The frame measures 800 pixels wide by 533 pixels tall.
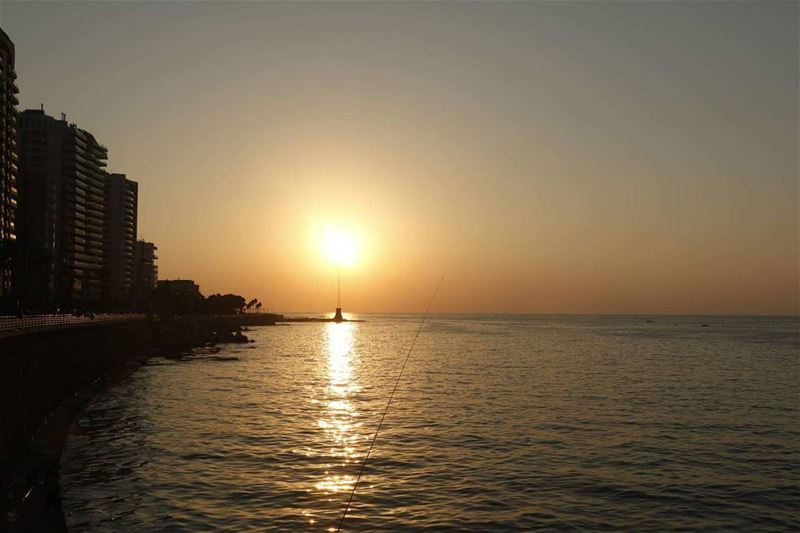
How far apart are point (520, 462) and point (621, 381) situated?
117 ft

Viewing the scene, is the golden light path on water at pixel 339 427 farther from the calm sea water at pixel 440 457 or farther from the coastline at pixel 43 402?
the coastline at pixel 43 402

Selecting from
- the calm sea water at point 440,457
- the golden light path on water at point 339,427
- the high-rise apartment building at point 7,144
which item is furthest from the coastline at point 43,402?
the high-rise apartment building at point 7,144

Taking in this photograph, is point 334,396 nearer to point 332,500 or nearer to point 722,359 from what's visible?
point 332,500

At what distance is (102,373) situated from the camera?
2281 inches

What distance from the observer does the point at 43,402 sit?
34.6 m

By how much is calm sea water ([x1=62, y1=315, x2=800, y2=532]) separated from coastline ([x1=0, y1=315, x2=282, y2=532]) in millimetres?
864

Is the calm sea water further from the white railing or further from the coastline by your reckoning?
the white railing

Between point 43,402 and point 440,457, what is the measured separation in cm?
2038

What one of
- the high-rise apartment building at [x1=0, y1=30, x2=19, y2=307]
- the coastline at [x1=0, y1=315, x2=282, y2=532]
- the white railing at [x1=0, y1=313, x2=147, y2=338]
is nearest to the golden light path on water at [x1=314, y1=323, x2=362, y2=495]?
the coastline at [x1=0, y1=315, x2=282, y2=532]

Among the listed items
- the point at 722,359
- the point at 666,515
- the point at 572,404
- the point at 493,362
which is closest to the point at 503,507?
the point at 666,515

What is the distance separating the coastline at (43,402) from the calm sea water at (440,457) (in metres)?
0.86

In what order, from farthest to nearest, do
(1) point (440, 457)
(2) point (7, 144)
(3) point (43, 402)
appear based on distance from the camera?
(2) point (7, 144) → (3) point (43, 402) → (1) point (440, 457)

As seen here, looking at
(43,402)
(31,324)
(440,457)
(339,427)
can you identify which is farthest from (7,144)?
(440,457)

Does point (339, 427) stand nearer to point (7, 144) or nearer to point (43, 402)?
point (43, 402)
